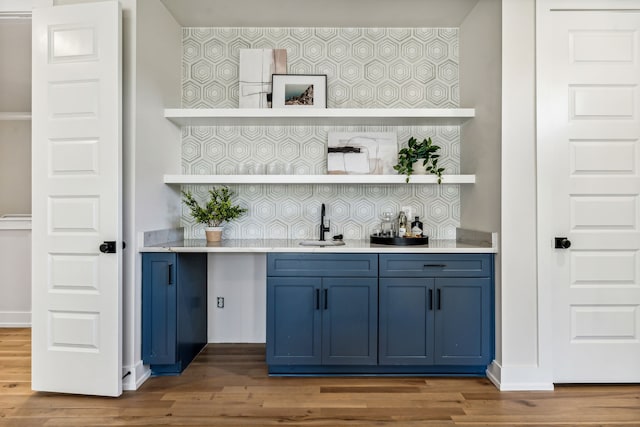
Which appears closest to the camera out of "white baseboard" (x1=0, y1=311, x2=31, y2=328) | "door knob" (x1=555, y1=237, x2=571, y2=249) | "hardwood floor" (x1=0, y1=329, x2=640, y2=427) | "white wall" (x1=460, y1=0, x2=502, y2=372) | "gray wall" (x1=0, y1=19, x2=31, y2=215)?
"hardwood floor" (x1=0, y1=329, x2=640, y2=427)

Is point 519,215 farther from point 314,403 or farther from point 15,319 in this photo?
point 15,319

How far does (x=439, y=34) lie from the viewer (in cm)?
341

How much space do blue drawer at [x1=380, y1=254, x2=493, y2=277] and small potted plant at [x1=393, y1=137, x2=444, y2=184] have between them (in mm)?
717

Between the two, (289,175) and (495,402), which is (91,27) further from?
(495,402)

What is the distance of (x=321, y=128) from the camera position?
3.41m

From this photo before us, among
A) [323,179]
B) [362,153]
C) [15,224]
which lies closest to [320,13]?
[362,153]

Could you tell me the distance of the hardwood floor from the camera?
218 cm

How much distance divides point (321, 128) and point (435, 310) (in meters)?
1.74

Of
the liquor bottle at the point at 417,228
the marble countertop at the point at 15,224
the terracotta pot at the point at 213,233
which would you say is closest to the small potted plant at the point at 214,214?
the terracotta pot at the point at 213,233

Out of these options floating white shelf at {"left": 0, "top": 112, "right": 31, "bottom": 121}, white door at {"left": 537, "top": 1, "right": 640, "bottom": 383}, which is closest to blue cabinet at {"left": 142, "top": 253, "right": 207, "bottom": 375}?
white door at {"left": 537, "top": 1, "right": 640, "bottom": 383}

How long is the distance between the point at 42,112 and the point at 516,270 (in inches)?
124

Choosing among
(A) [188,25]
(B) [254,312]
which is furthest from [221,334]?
(A) [188,25]

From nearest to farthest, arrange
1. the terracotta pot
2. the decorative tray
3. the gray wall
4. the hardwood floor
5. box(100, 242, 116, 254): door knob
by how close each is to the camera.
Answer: the hardwood floor, box(100, 242, 116, 254): door knob, the decorative tray, the terracotta pot, the gray wall

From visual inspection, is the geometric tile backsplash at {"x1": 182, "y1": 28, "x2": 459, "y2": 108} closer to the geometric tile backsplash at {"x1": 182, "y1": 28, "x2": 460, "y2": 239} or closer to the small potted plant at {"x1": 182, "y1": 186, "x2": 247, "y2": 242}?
the geometric tile backsplash at {"x1": 182, "y1": 28, "x2": 460, "y2": 239}
